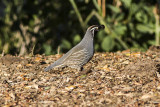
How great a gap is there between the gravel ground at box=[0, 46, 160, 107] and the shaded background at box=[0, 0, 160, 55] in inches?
87.0

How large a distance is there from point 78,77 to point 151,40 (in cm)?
410

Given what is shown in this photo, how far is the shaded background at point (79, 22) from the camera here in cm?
834

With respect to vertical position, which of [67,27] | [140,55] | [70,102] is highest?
[67,27]

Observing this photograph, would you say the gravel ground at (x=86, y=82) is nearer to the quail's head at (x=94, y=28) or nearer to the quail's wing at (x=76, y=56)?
the quail's wing at (x=76, y=56)

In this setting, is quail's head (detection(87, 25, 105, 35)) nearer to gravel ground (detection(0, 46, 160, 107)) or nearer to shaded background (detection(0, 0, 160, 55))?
gravel ground (detection(0, 46, 160, 107))

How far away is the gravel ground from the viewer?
14.9 feet

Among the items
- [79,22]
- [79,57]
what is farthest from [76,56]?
[79,22]

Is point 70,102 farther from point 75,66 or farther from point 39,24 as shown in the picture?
point 39,24

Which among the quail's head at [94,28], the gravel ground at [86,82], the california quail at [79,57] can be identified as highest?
the quail's head at [94,28]

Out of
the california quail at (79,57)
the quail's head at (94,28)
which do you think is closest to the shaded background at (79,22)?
the quail's head at (94,28)

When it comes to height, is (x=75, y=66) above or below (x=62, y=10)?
below

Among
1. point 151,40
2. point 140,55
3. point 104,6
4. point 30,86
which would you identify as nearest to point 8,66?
point 30,86

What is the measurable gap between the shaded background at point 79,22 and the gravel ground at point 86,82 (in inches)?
87.0

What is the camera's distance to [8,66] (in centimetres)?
589
